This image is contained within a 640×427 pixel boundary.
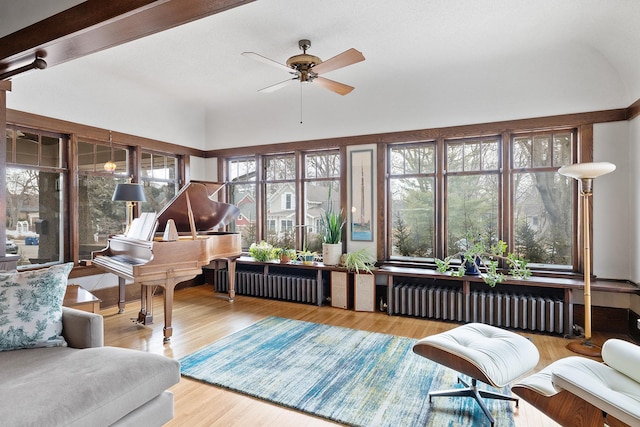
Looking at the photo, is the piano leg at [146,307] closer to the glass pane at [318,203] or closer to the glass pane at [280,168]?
the glass pane at [318,203]

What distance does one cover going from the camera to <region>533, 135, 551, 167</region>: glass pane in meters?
4.52

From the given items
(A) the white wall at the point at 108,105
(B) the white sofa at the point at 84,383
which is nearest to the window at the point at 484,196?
(A) the white wall at the point at 108,105

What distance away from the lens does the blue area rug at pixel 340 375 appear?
244 cm

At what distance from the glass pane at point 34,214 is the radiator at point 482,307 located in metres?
4.61

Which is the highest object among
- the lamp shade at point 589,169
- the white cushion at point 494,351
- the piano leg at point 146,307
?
the lamp shade at point 589,169

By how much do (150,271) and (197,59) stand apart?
8.97ft

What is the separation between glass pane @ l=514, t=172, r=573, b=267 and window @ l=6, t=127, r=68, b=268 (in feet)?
19.9

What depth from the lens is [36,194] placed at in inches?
177

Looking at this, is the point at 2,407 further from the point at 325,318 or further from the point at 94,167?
the point at 94,167

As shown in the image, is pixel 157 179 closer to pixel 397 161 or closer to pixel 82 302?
pixel 82 302

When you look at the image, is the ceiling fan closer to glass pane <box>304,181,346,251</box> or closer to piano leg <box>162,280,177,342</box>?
glass pane <box>304,181,346,251</box>

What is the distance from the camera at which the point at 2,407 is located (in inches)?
57.4

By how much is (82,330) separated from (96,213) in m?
3.52

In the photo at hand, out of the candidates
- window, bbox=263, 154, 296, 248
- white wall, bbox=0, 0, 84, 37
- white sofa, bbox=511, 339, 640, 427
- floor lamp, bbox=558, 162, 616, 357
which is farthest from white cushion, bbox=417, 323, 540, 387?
window, bbox=263, 154, 296, 248
